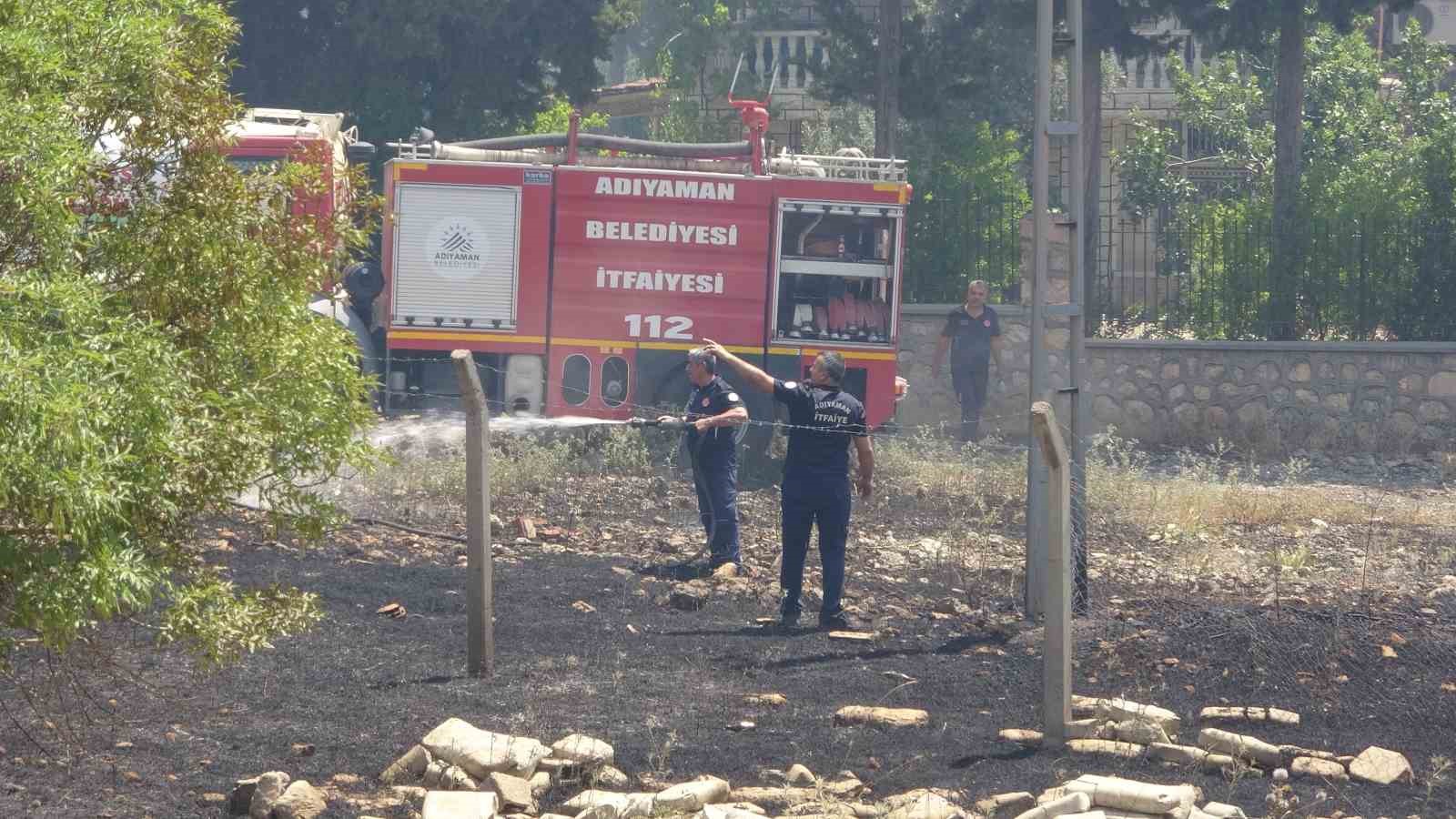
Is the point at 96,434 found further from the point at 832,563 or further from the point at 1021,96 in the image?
the point at 1021,96

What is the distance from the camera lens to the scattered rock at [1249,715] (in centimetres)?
685

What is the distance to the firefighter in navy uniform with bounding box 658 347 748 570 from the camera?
33.5ft

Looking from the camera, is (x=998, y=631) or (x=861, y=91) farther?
(x=861, y=91)

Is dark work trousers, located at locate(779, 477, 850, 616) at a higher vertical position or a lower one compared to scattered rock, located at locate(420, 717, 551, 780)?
higher

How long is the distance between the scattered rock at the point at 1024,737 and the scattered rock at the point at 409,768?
2.24m

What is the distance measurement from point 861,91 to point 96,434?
63.2ft

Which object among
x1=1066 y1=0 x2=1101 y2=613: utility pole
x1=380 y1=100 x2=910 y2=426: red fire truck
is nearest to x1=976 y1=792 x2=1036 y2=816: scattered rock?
x1=1066 y1=0 x2=1101 y2=613: utility pole

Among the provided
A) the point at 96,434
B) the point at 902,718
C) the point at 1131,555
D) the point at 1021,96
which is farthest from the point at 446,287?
the point at 1021,96

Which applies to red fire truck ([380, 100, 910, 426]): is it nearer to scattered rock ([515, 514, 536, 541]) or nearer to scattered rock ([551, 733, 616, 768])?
scattered rock ([515, 514, 536, 541])

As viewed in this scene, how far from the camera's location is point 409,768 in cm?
590

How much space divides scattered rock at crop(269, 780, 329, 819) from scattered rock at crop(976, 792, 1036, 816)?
7.19 ft

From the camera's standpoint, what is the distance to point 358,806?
5621 millimetres

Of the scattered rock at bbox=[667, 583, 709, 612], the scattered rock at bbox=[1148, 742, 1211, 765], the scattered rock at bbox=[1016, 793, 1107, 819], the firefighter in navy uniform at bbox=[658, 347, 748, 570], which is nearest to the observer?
the scattered rock at bbox=[1016, 793, 1107, 819]

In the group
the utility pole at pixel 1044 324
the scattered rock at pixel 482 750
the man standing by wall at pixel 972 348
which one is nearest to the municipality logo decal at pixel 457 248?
the man standing by wall at pixel 972 348
